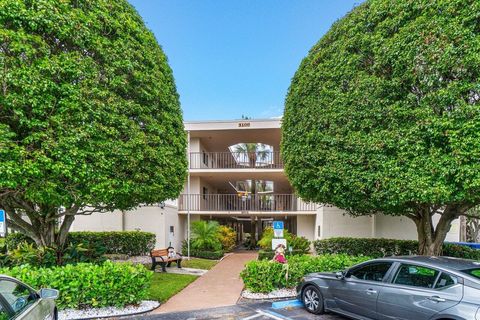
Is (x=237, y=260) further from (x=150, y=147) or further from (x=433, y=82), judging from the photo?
(x=433, y=82)

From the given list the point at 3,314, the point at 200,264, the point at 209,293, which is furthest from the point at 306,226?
the point at 3,314

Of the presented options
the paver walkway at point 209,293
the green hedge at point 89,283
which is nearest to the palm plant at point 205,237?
the paver walkway at point 209,293

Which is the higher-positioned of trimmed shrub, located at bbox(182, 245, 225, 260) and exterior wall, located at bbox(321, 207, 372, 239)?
exterior wall, located at bbox(321, 207, 372, 239)

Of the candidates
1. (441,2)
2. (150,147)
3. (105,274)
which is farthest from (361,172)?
(105,274)

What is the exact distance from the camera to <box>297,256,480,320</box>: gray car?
14.8 ft

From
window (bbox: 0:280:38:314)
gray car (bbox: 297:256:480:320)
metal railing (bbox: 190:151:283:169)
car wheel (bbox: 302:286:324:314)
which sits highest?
metal railing (bbox: 190:151:283:169)

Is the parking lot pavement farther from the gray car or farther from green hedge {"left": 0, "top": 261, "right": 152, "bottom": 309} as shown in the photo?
green hedge {"left": 0, "top": 261, "right": 152, "bottom": 309}

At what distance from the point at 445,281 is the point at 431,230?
19.3ft

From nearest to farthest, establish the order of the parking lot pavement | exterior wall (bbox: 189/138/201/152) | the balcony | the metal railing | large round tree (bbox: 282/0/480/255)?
the parking lot pavement < large round tree (bbox: 282/0/480/255) < the balcony < the metal railing < exterior wall (bbox: 189/138/201/152)

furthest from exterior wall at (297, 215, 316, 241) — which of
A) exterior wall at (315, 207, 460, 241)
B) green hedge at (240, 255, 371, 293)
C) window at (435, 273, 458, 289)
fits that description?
window at (435, 273, 458, 289)

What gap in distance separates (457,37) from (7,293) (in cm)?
969

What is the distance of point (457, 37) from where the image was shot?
7.02m

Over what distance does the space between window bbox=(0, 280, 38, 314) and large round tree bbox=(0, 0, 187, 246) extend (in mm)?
2862

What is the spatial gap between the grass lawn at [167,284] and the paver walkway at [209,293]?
182 millimetres
